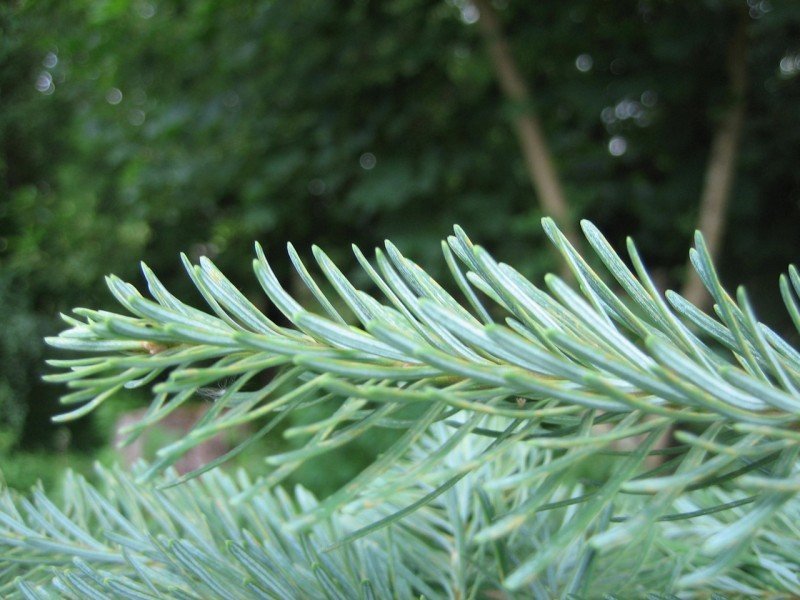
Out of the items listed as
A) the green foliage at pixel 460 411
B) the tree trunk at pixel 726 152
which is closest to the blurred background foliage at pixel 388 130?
the tree trunk at pixel 726 152

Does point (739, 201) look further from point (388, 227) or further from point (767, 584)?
point (767, 584)

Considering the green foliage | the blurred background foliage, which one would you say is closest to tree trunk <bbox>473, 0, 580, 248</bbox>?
the blurred background foliage

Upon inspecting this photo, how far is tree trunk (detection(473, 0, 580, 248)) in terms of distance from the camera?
129 centimetres

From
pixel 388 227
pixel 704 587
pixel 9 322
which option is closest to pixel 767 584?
pixel 704 587

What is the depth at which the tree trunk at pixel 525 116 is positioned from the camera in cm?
129

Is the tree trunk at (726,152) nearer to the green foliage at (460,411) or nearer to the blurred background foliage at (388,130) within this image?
the blurred background foliage at (388,130)

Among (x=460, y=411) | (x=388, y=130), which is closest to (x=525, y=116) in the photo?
(x=388, y=130)

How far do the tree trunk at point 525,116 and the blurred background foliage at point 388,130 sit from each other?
0.03 meters

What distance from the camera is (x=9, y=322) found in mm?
1523

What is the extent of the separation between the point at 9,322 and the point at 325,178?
82 cm

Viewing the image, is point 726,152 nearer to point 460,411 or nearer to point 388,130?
point 388,130

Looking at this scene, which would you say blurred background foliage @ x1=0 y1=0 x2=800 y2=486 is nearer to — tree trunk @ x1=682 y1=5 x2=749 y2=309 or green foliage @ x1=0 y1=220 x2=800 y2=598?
tree trunk @ x1=682 y1=5 x2=749 y2=309

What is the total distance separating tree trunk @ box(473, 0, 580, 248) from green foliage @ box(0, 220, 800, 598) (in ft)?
3.73

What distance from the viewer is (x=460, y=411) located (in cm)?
14
